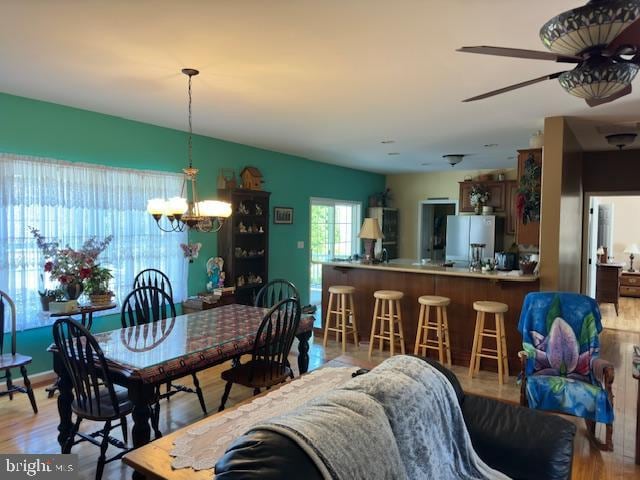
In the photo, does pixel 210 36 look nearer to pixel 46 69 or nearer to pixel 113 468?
pixel 46 69

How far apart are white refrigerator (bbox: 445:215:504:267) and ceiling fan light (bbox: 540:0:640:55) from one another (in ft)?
19.2

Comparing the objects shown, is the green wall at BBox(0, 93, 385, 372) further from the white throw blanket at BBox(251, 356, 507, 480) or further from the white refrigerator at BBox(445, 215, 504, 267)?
the white throw blanket at BBox(251, 356, 507, 480)

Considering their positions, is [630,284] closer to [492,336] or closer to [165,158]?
[492,336]

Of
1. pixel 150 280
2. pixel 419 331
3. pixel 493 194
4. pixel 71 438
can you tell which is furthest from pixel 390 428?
pixel 493 194

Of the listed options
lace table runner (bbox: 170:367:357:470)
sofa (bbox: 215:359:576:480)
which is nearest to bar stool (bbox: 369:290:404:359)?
lace table runner (bbox: 170:367:357:470)

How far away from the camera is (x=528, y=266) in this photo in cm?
422

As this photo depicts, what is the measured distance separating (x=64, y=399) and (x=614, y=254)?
10273 millimetres

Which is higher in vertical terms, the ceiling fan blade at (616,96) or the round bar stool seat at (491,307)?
the ceiling fan blade at (616,96)

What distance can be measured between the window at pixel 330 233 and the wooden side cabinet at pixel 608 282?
164 inches

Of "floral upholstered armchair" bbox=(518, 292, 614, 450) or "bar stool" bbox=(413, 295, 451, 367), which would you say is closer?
"floral upholstered armchair" bbox=(518, 292, 614, 450)

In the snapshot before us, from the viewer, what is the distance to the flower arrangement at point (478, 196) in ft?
24.4

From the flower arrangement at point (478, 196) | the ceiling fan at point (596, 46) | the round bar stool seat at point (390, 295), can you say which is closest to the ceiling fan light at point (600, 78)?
the ceiling fan at point (596, 46)

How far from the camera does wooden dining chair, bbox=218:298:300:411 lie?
2.86 meters

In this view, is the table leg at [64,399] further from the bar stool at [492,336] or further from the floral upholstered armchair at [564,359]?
the bar stool at [492,336]
